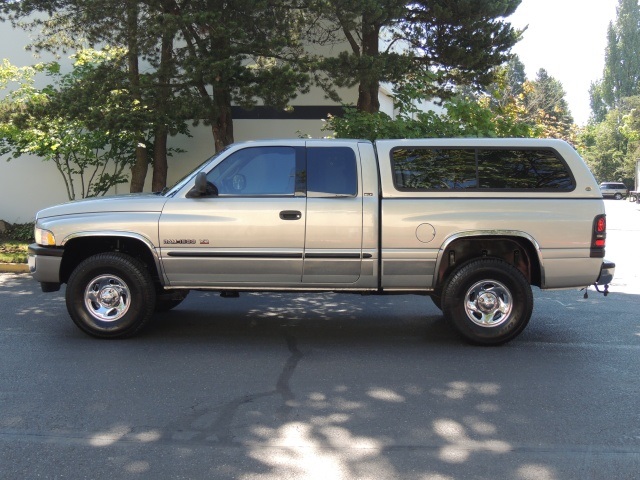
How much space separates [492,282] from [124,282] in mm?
3812

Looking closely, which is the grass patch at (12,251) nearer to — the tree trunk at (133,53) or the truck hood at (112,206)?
the tree trunk at (133,53)

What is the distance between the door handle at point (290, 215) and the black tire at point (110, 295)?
5.16 feet

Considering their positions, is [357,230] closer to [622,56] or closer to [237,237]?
[237,237]

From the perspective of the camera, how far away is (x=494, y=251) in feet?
23.5

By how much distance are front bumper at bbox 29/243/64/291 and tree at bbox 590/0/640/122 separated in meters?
88.6

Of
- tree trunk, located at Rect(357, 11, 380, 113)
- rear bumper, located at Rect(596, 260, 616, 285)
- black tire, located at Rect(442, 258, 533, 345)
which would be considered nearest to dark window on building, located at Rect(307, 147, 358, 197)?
black tire, located at Rect(442, 258, 533, 345)

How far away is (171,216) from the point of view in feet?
22.8

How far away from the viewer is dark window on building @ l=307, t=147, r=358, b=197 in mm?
6988

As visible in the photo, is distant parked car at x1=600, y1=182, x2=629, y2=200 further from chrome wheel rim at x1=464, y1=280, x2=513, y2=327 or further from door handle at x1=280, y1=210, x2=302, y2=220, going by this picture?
door handle at x1=280, y1=210, x2=302, y2=220

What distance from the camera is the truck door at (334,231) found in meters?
6.86

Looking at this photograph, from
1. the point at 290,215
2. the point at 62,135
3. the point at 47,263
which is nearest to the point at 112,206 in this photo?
the point at 47,263

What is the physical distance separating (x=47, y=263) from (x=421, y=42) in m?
10.3

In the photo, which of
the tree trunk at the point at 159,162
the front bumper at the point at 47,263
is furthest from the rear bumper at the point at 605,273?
the tree trunk at the point at 159,162

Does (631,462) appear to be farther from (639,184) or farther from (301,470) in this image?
(639,184)
